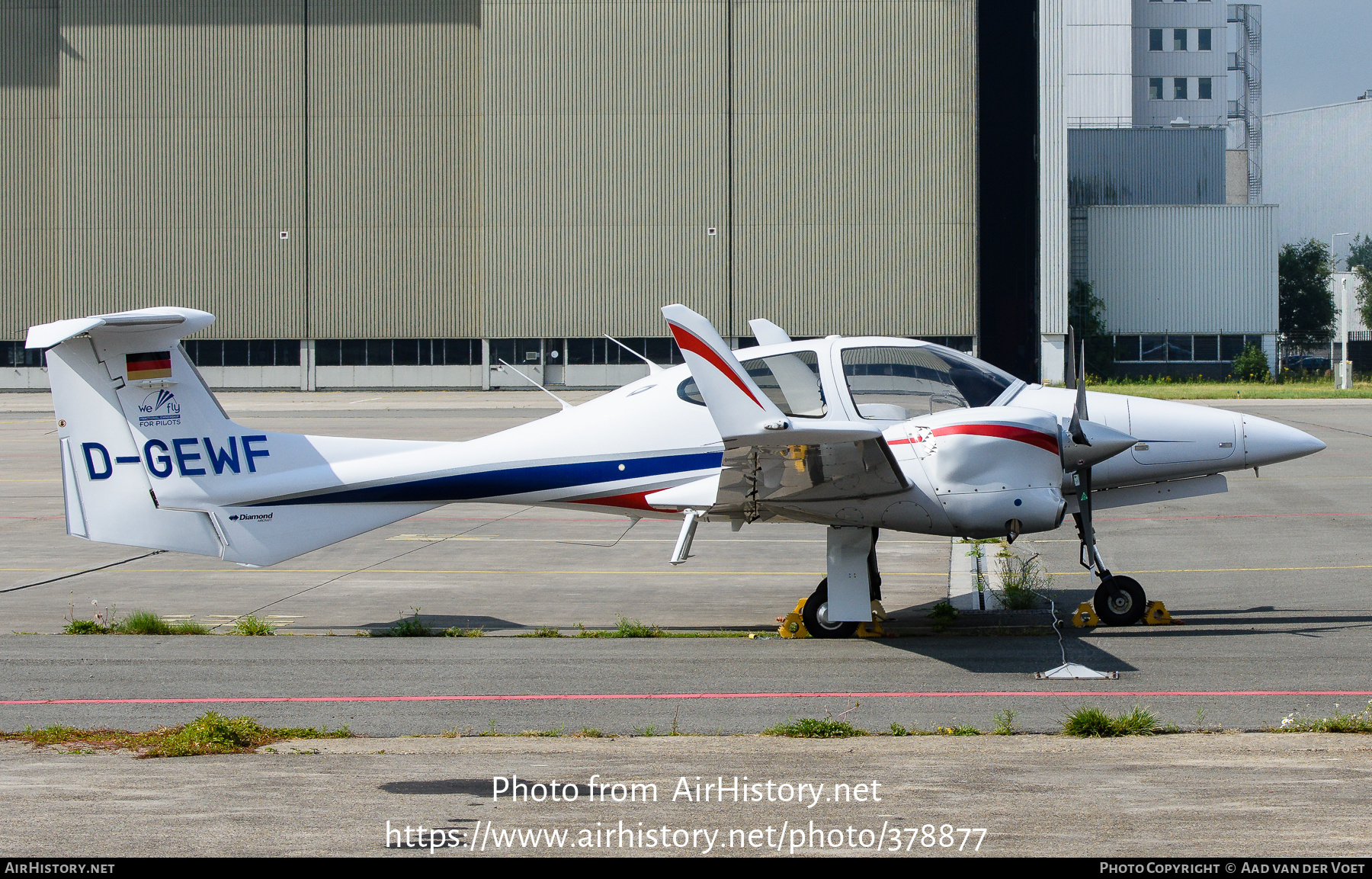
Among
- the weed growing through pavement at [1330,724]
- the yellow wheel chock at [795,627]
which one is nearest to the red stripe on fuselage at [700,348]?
the yellow wheel chock at [795,627]

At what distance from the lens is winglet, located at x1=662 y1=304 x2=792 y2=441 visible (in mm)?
9023

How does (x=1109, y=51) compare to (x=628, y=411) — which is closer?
(x=628, y=411)

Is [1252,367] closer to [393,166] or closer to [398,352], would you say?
[398,352]

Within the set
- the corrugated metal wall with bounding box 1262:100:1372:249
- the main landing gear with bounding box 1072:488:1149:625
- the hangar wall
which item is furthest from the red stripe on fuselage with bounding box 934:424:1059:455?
the corrugated metal wall with bounding box 1262:100:1372:249

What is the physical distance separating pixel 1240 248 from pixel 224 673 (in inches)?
2452

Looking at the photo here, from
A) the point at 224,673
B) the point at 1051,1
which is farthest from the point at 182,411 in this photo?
the point at 1051,1

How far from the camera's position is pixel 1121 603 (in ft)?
36.7

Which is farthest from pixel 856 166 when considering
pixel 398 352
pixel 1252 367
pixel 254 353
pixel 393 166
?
pixel 254 353

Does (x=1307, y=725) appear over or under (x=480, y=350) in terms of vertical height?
under

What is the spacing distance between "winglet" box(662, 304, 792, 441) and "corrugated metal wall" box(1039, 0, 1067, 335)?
4775 cm

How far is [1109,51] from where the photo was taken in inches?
3221

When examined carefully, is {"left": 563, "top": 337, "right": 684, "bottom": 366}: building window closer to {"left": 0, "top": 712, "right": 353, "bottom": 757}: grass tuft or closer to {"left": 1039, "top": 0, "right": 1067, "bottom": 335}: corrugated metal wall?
{"left": 1039, "top": 0, "right": 1067, "bottom": 335}: corrugated metal wall

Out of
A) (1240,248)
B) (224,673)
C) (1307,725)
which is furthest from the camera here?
(1240,248)

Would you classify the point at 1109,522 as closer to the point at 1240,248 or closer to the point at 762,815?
the point at 762,815
